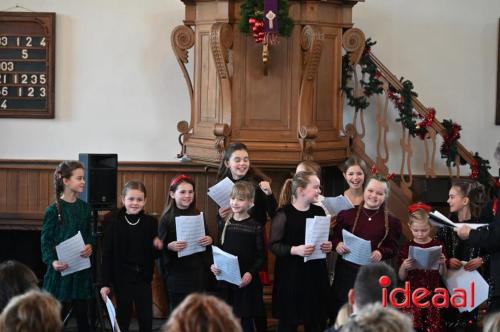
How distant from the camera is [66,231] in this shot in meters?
5.98

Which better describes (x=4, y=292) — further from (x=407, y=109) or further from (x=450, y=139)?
(x=450, y=139)

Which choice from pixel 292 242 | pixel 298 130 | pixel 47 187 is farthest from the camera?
pixel 47 187

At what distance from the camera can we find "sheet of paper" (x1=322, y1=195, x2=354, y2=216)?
614cm

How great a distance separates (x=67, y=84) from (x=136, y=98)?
66cm

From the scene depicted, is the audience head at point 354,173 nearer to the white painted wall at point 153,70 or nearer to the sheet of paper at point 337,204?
the sheet of paper at point 337,204

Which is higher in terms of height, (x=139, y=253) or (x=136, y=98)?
(x=136, y=98)

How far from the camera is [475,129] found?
853cm

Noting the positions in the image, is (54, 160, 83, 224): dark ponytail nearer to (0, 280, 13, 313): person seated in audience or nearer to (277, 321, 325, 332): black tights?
(277, 321, 325, 332): black tights

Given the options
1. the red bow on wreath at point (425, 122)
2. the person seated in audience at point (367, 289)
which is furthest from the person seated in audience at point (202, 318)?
the red bow on wreath at point (425, 122)

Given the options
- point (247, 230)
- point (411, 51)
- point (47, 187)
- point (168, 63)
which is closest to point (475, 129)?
point (411, 51)

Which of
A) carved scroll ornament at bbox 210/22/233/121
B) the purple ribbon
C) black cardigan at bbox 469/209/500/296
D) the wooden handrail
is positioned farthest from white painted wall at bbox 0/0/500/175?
black cardigan at bbox 469/209/500/296

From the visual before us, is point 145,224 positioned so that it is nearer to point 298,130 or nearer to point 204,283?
point 204,283

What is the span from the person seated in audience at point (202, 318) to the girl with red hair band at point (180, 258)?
3176mm

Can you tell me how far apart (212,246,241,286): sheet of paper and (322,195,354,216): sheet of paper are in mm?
896
